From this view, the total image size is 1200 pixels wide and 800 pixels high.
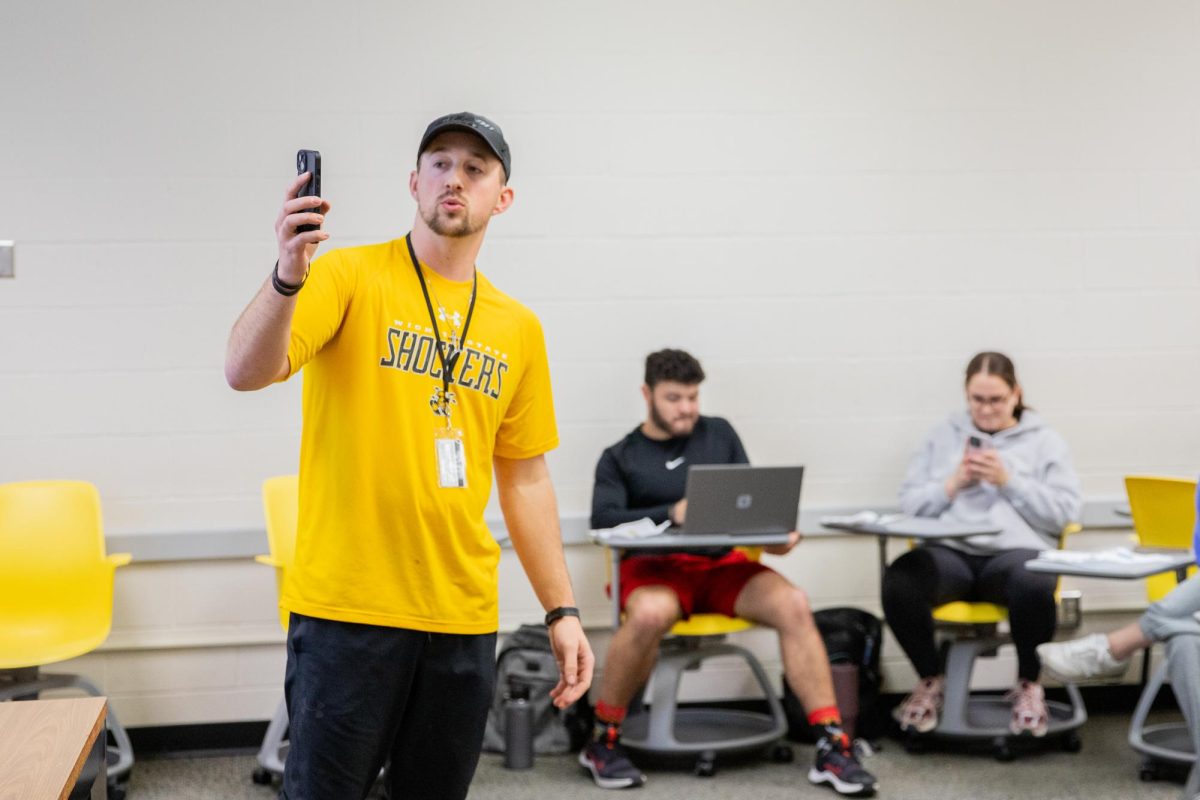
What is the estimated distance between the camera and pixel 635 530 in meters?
4.13

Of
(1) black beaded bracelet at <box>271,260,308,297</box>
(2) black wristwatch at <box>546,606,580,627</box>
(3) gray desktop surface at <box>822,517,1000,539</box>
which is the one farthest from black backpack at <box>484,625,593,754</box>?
(1) black beaded bracelet at <box>271,260,308,297</box>

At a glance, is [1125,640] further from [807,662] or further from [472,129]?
[472,129]

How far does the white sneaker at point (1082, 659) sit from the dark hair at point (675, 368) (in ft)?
4.43

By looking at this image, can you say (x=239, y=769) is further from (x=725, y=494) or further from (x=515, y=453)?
(x=515, y=453)

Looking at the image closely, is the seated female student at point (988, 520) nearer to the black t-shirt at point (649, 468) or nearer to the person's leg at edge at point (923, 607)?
the person's leg at edge at point (923, 607)

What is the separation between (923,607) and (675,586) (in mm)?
788

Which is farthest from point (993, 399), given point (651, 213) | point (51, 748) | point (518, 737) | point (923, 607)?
point (51, 748)

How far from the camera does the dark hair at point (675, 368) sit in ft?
14.3

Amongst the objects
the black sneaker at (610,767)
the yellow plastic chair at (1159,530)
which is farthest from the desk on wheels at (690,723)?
the yellow plastic chair at (1159,530)

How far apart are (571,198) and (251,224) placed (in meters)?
1.07

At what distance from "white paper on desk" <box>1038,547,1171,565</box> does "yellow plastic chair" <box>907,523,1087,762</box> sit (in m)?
0.42

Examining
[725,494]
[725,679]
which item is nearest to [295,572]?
[725,494]

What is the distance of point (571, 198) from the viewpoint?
464 centimetres

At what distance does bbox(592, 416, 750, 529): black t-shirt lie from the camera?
14.4 ft
